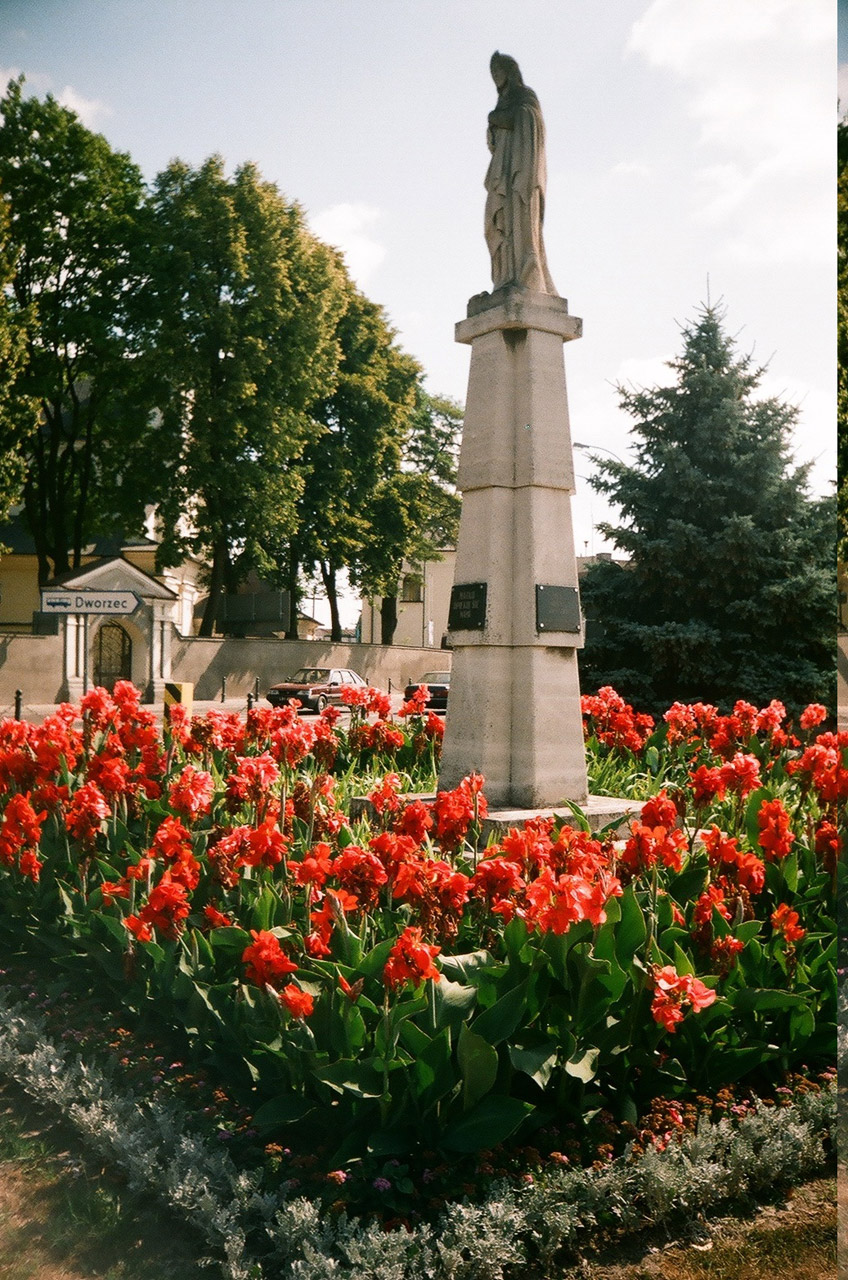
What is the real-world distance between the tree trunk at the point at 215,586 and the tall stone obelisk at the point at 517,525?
1089 mm

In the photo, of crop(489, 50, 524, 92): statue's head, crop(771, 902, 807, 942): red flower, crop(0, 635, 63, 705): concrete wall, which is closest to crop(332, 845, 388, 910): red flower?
crop(771, 902, 807, 942): red flower

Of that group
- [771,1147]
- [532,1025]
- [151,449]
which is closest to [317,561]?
[151,449]

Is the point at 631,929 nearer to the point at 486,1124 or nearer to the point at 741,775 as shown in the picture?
the point at 486,1124

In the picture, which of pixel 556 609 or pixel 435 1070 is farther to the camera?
pixel 556 609

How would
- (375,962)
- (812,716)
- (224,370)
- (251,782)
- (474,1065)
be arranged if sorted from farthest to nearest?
(812,716) → (224,370) → (251,782) → (375,962) → (474,1065)

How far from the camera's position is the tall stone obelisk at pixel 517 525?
4.98 m

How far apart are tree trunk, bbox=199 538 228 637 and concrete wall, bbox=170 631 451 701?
0.33 feet

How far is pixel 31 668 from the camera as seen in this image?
4664 millimetres

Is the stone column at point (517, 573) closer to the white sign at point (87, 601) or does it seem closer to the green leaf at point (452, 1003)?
the white sign at point (87, 601)

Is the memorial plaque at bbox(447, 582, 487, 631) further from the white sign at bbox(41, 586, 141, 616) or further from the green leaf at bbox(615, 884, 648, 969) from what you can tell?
the green leaf at bbox(615, 884, 648, 969)

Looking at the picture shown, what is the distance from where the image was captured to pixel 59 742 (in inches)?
157

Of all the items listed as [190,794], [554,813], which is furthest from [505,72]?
[190,794]

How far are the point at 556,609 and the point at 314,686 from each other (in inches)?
46.3

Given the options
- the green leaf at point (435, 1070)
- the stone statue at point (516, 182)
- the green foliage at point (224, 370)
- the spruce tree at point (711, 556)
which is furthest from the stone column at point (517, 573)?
the spruce tree at point (711, 556)
